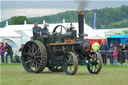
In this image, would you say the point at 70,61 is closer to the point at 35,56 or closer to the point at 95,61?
the point at 95,61

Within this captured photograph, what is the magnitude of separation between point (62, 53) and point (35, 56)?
1.16 metres

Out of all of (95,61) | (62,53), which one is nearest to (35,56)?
(62,53)

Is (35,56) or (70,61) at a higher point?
(35,56)

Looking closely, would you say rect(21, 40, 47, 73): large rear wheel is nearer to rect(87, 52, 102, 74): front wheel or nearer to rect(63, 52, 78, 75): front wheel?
rect(63, 52, 78, 75): front wheel

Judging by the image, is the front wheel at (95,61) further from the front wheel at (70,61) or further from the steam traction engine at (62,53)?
the front wheel at (70,61)

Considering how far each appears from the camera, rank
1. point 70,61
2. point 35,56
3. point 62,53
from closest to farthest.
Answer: point 70,61 < point 62,53 < point 35,56

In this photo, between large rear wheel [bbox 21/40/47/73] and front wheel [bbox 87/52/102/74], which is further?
large rear wheel [bbox 21/40/47/73]

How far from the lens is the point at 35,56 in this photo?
620 inches

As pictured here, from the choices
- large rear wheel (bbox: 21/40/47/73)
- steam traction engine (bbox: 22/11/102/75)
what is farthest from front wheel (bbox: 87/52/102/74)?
large rear wheel (bbox: 21/40/47/73)

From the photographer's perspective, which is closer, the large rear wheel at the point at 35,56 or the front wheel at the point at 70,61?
the front wheel at the point at 70,61

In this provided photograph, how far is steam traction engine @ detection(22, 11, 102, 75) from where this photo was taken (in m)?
14.5

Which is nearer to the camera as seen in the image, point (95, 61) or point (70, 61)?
point (70, 61)

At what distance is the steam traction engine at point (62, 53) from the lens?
14539 millimetres

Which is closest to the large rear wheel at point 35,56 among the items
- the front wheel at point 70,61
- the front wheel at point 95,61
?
the front wheel at point 70,61
